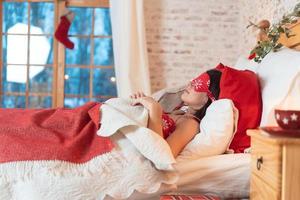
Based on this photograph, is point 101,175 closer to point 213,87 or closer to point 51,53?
point 213,87

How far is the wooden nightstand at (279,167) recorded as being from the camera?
47.9 inches

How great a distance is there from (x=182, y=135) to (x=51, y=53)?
311 centimetres

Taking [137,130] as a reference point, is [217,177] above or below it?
below

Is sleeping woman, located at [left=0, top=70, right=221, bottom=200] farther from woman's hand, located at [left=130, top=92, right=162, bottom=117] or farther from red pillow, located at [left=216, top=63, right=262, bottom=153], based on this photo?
red pillow, located at [left=216, top=63, right=262, bottom=153]

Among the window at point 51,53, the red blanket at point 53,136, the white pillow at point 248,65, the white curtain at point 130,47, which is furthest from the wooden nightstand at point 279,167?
the window at point 51,53

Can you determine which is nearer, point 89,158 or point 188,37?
point 89,158

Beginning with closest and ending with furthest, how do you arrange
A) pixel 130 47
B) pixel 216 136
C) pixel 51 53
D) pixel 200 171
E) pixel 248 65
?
pixel 200 171 < pixel 216 136 < pixel 248 65 < pixel 130 47 < pixel 51 53

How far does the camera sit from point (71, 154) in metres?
1.71

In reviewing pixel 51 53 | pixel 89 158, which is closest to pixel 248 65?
pixel 89 158

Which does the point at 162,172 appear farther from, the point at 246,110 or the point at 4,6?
the point at 4,6

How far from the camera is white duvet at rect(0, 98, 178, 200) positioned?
162 cm

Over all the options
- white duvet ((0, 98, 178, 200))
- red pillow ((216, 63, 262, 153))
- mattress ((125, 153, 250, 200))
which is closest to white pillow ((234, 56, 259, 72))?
red pillow ((216, 63, 262, 153))

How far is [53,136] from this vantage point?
1827 mm

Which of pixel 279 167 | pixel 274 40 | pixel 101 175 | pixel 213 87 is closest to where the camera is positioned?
pixel 279 167
